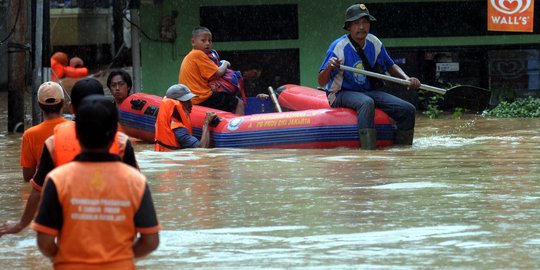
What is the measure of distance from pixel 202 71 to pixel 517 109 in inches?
246

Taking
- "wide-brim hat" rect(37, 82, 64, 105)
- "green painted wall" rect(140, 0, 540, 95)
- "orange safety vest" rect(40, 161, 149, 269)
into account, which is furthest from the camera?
"green painted wall" rect(140, 0, 540, 95)

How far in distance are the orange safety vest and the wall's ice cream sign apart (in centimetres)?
1564

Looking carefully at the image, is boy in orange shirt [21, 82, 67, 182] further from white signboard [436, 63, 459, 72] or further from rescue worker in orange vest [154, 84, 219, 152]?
white signboard [436, 63, 459, 72]

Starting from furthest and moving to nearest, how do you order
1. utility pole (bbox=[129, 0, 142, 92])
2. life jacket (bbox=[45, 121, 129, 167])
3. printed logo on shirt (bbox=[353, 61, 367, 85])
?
utility pole (bbox=[129, 0, 142, 92]) → printed logo on shirt (bbox=[353, 61, 367, 85]) → life jacket (bbox=[45, 121, 129, 167])

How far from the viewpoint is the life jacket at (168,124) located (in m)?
13.6

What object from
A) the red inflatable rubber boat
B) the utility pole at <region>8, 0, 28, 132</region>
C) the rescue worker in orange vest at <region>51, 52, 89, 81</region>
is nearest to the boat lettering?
the red inflatable rubber boat

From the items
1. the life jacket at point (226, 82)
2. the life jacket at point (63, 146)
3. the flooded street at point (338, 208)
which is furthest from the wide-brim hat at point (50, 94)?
the life jacket at point (226, 82)

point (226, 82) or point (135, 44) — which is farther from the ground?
point (135, 44)

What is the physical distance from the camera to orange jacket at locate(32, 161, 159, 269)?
14.8ft

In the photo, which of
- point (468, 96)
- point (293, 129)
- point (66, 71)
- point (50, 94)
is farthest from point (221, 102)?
point (66, 71)

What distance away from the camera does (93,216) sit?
4.53m

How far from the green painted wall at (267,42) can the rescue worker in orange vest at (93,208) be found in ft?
51.2

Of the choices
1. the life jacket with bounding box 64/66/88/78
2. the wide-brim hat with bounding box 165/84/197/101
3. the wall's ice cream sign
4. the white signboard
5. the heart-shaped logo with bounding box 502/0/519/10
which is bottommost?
the life jacket with bounding box 64/66/88/78

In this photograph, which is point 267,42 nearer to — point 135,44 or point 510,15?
point 135,44
